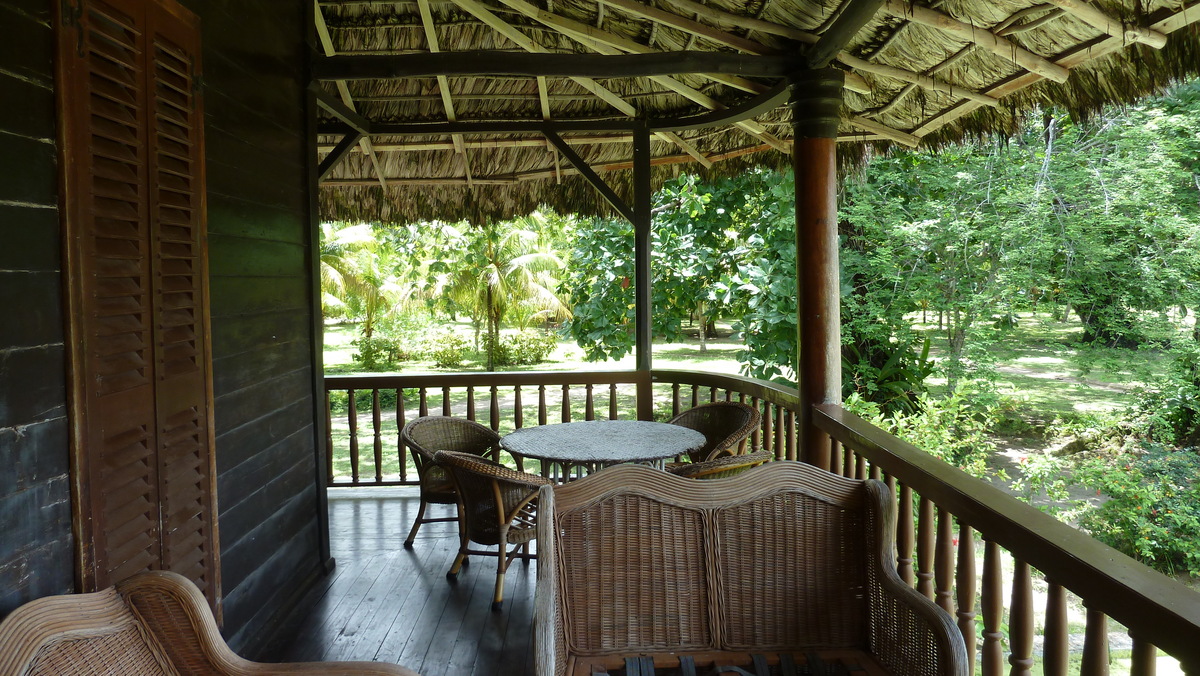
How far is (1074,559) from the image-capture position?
1542 millimetres

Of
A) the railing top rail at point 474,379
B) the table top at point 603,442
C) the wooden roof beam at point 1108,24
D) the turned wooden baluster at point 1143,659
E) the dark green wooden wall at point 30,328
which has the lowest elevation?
→ the table top at point 603,442

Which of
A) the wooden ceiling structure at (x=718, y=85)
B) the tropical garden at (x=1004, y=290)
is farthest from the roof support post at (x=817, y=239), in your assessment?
the tropical garden at (x=1004, y=290)

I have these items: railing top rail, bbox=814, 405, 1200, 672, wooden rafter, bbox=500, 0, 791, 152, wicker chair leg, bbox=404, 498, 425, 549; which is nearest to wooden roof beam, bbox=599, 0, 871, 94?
wooden rafter, bbox=500, 0, 791, 152

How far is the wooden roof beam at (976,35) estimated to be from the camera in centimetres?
294

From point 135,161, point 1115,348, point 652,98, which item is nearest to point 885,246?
point 1115,348

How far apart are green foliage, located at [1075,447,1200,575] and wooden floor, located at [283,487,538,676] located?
A: 7.19 meters

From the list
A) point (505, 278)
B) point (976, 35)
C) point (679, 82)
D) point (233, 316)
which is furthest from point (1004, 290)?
point (505, 278)

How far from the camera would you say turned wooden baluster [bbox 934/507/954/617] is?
224 centimetres

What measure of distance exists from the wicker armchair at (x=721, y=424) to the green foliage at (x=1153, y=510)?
5889mm

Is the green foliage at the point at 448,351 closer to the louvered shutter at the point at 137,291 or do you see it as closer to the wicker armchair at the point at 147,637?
the louvered shutter at the point at 137,291

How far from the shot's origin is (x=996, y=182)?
9914 mm

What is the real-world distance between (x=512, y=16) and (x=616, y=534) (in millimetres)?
3381

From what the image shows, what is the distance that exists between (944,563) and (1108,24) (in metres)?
1.83

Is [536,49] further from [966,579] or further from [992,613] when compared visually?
[992,613]
